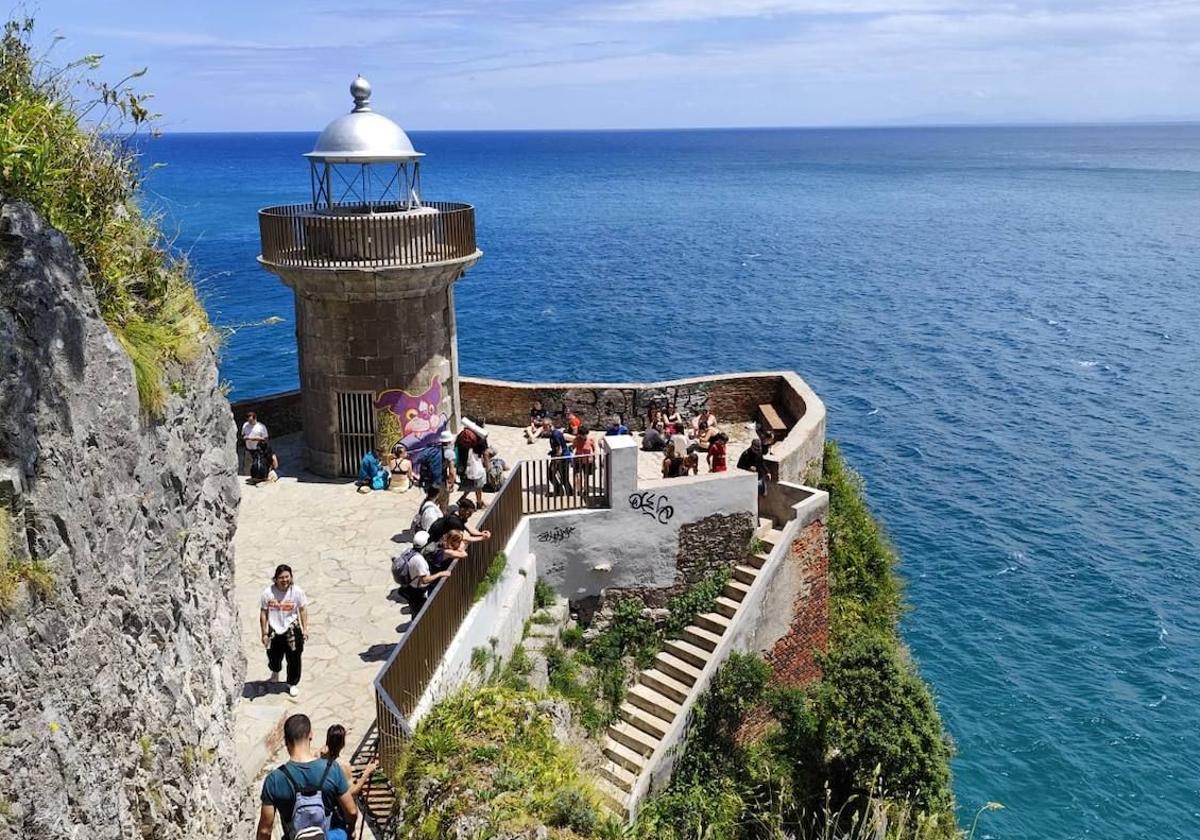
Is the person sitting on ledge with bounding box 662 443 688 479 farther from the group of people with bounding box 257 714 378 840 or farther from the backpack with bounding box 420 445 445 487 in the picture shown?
the group of people with bounding box 257 714 378 840

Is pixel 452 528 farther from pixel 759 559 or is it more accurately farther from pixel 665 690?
pixel 759 559

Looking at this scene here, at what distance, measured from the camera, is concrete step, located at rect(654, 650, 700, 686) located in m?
17.3

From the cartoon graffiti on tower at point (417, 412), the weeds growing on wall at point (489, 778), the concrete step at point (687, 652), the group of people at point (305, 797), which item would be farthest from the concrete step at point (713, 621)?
the group of people at point (305, 797)

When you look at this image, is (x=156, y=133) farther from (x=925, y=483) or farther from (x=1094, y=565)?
(x=925, y=483)

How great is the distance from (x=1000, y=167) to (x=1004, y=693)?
18391cm

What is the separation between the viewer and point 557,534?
56.7ft

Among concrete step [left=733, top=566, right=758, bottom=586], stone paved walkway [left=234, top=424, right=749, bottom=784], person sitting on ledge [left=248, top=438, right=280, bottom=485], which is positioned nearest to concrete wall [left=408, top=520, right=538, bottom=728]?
stone paved walkway [left=234, top=424, right=749, bottom=784]

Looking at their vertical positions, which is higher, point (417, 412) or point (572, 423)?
point (417, 412)

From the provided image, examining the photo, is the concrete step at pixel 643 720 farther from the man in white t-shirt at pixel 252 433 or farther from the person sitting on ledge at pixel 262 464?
the man in white t-shirt at pixel 252 433

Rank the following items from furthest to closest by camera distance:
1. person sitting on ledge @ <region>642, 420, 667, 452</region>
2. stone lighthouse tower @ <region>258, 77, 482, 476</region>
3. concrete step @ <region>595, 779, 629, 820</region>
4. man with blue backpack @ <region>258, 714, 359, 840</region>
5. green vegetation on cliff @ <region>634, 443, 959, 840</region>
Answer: person sitting on ledge @ <region>642, 420, 667, 452</region>
stone lighthouse tower @ <region>258, 77, 482, 476</region>
green vegetation on cliff @ <region>634, 443, 959, 840</region>
concrete step @ <region>595, 779, 629, 820</region>
man with blue backpack @ <region>258, 714, 359, 840</region>

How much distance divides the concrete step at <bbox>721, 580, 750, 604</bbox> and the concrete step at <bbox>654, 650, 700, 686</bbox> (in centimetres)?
144

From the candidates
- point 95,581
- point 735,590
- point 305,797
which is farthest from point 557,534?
point 95,581

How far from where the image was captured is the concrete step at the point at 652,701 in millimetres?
16953

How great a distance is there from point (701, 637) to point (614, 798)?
3.66 m
